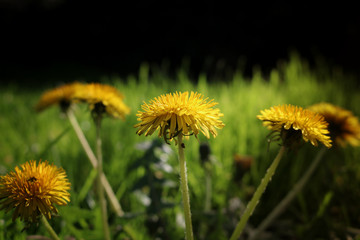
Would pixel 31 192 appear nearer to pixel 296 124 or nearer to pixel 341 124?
pixel 296 124

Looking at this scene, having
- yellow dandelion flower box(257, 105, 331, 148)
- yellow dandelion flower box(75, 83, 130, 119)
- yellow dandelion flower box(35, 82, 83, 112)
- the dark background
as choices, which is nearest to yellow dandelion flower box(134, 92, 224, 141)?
yellow dandelion flower box(257, 105, 331, 148)

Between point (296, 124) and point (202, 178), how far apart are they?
0.90 metres

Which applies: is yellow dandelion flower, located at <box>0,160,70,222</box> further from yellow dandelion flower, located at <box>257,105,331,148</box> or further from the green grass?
yellow dandelion flower, located at <box>257,105,331,148</box>

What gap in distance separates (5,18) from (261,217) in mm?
8753

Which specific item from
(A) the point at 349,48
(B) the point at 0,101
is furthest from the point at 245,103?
(A) the point at 349,48

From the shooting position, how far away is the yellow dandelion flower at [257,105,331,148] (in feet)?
2.38

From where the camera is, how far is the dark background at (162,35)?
542 cm

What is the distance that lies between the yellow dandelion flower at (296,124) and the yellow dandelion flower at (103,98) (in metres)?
0.48

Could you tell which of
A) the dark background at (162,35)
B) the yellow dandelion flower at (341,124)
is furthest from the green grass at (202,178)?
the dark background at (162,35)

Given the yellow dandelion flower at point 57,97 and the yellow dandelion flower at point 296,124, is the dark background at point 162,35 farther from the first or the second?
the yellow dandelion flower at point 296,124

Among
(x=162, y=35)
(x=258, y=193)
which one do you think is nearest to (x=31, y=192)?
(x=258, y=193)

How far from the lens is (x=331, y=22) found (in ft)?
17.7

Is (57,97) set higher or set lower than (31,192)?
higher

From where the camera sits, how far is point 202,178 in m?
1.58
